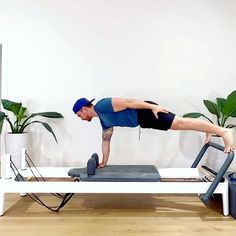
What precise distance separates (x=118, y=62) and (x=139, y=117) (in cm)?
116

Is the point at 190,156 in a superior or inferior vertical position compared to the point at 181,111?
inferior

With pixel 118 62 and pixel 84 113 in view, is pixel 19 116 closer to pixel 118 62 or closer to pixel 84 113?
pixel 84 113

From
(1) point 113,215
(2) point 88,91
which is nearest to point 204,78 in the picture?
(2) point 88,91

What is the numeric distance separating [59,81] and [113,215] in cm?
194

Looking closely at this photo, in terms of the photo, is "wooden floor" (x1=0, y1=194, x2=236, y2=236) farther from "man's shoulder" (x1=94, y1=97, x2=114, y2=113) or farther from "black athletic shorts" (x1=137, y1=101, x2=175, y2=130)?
"man's shoulder" (x1=94, y1=97, x2=114, y2=113)

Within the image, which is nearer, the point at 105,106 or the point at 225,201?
the point at 225,201

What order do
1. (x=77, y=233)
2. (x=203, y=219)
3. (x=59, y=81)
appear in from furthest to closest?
(x=59, y=81) → (x=203, y=219) → (x=77, y=233)

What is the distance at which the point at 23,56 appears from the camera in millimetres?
3686

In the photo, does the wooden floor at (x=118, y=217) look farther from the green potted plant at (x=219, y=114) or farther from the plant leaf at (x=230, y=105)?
the plant leaf at (x=230, y=105)

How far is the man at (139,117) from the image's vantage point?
2.66 metres

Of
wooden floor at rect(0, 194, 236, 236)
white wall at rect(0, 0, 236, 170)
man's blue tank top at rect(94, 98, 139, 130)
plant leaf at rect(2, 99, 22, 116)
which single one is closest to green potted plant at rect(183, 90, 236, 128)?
white wall at rect(0, 0, 236, 170)

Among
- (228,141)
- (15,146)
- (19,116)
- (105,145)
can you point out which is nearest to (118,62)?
(105,145)

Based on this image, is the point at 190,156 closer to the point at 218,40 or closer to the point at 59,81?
the point at 218,40

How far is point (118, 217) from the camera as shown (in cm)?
245
